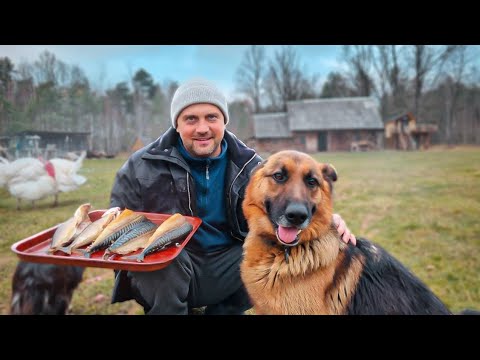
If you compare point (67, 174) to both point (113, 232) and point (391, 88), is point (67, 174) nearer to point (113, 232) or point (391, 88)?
point (113, 232)

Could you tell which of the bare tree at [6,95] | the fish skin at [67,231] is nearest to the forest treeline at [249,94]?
the bare tree at [6,95]

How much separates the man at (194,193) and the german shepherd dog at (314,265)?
16 cm

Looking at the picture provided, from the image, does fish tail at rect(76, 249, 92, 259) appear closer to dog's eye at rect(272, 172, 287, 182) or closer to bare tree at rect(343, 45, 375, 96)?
dog's eye at rect(272, 172, 287, 182)

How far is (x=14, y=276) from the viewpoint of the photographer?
1.94m

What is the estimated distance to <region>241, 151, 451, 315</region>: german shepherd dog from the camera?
4.69 ft

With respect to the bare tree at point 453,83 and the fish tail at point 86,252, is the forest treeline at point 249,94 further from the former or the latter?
the fish tail at point 86,252

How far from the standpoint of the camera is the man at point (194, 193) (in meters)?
1.62

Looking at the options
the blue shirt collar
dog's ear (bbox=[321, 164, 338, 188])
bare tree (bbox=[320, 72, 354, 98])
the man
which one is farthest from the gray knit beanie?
bare tree (bbox=[320, 72, 354, 98])

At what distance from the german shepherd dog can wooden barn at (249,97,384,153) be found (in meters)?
1.14

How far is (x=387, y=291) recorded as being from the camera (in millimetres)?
1446
